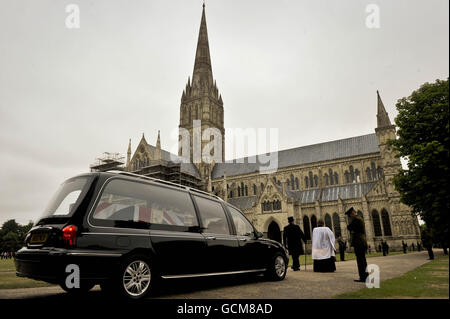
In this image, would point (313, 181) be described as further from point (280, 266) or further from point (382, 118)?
point (280, 266)

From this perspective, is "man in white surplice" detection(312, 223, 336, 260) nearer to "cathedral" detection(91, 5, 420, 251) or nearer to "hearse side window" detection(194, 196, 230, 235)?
"hearse side window" detection(194, 196, 230, 235)

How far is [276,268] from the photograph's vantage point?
7.07 m

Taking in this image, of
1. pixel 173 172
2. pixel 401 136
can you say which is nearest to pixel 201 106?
pixel 173 172

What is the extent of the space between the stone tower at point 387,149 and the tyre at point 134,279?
38817mm

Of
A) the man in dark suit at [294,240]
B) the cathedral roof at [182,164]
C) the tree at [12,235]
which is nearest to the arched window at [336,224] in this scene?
the cathedral roof at [182,164]

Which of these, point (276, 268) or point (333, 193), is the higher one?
point (333, 193)

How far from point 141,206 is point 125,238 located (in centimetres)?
74

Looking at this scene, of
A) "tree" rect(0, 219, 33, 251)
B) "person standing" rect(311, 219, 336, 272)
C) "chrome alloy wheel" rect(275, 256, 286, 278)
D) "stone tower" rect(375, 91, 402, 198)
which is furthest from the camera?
"tree" rect(0, 219, 33, 251)

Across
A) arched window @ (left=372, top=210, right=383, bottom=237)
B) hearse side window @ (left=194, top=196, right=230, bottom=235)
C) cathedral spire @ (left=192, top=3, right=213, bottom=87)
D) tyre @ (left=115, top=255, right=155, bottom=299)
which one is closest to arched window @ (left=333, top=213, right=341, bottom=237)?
arched window @ (left=372, top=210, right=383, bottom=237)

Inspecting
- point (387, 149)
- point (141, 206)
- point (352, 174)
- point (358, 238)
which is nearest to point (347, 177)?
point (352, 174)

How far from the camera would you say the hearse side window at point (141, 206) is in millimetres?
4387

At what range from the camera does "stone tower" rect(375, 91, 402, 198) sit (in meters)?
36.5

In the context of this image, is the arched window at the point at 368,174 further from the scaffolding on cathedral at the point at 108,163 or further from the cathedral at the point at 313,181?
the scaffolding on cathedral at the point at 108,163
